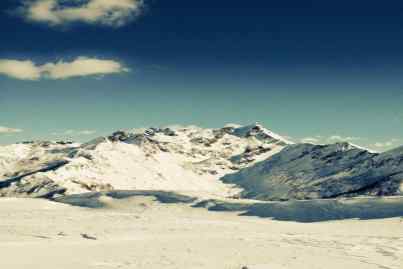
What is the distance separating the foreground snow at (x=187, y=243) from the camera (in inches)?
1283

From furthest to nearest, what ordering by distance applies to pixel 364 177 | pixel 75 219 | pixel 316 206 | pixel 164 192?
pixel 364 177 → pixel 164 192 → pixel 316 206 → pixel 75 219

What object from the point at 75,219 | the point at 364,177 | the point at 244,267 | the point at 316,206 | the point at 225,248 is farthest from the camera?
the point at 364,177

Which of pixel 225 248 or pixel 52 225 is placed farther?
pixel 52 225

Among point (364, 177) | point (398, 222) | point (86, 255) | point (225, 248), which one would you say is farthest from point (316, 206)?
point (364, 177)

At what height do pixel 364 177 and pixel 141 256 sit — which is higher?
pixel 364 177

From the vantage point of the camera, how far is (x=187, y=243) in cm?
4181

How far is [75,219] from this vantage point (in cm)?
6122

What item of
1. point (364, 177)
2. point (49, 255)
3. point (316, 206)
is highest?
point (364, 177)

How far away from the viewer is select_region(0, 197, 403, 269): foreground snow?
3259 centimetres

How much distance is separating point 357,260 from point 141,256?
15473 millimetres

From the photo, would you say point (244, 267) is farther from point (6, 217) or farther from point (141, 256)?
point (6, 217)

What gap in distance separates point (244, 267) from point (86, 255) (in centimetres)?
1213

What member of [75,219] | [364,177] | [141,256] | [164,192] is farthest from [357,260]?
[364,177]

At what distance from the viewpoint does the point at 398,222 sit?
55750 millimetres
